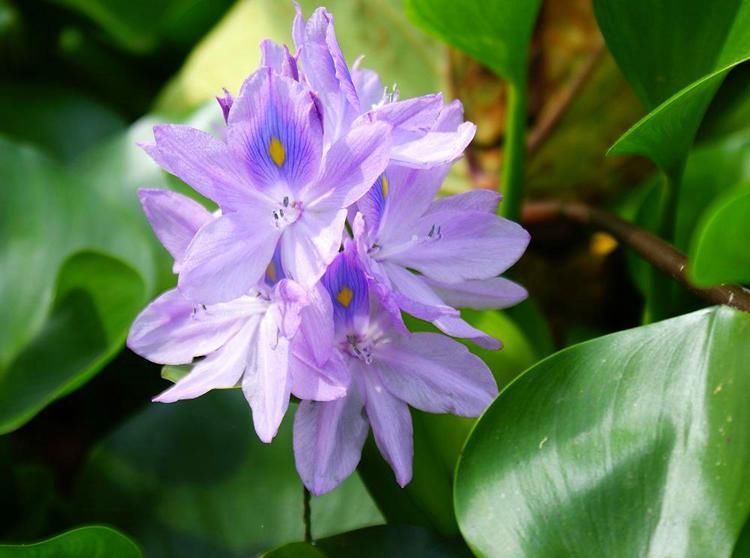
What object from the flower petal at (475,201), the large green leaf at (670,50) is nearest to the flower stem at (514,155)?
the large green leaf at (670,50)

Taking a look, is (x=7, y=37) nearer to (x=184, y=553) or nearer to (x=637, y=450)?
(x=184, y=553)

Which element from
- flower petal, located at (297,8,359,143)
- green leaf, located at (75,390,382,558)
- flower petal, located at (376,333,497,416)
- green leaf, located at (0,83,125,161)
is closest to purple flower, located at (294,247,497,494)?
flower petal, located at (376,333,497,416)

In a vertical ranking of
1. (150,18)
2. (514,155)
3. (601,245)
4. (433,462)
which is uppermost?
(150,18)

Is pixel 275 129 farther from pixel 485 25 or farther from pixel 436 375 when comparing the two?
pixel 485 25

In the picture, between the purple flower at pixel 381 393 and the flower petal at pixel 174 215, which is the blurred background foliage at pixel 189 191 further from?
the flower petal at pixel 174 215

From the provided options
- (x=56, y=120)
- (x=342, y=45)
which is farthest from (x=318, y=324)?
(x=56, y=120)

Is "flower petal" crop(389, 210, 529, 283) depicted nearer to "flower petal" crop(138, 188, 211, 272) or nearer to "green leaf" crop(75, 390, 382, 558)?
"flower petal" crop(138, 188, 211, 272)
